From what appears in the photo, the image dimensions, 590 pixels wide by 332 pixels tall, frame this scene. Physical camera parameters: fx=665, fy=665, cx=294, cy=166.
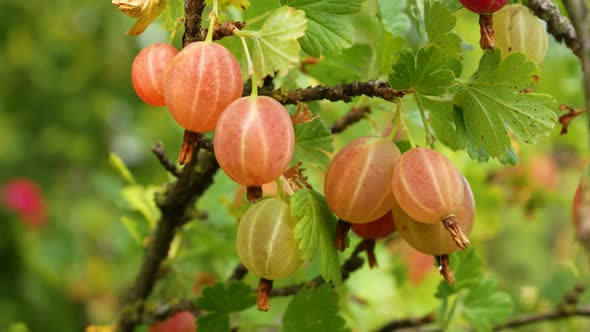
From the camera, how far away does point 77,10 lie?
3998 millimetres

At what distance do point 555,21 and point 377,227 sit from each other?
13.2 inches

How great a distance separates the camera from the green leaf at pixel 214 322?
0.86 metres

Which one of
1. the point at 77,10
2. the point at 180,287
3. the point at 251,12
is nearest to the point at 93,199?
the point at 77,10

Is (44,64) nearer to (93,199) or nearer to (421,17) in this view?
(93,199)

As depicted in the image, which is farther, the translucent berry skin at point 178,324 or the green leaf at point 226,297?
the translucent berry skin at point 178,324

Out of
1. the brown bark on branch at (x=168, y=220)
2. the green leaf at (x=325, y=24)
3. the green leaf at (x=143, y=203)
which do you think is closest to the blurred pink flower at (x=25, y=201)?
the green leaf at (x=143, y=203)

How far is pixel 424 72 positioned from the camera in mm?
641

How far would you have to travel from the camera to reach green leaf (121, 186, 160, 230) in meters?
1.17

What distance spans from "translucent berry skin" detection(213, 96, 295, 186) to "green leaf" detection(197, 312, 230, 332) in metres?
0.32

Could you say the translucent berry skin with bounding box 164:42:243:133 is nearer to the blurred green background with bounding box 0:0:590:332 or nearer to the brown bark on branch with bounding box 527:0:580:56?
the brown bark on branch with bounding box 527:0:580:56

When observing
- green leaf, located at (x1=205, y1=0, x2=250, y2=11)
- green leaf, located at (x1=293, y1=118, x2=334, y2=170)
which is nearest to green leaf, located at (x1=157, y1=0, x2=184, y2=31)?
green leaf, located at (x1=205, y1=0, x2=250, y2=11)

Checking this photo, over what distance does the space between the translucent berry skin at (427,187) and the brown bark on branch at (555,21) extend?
0.27 meters

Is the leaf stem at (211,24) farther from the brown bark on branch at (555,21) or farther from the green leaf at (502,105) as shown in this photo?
the brown bark on branch at (555,21)

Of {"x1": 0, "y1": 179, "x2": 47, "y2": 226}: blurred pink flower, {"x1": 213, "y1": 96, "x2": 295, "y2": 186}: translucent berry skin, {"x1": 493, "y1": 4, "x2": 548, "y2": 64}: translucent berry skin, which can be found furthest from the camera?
{"x1": 0, "y1": 179, "x2": 47, "y2": 226}: blurred pink flower
